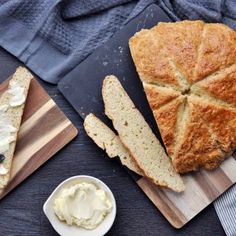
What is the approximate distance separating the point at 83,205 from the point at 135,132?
0.60 m

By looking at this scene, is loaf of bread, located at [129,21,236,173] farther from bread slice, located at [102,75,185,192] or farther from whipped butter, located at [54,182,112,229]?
whipped butter, located at [54,182,112,229]

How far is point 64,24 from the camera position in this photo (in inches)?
159

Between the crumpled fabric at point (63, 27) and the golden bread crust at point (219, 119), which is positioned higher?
the crumpled fabric at point (63, 27)

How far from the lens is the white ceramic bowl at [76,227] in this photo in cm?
382

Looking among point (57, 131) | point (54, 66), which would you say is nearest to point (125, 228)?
point (57, 131)

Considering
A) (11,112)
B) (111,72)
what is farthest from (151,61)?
(11,112)

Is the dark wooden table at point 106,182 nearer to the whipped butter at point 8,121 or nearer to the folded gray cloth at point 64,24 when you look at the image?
the whipped butter at point 8,121

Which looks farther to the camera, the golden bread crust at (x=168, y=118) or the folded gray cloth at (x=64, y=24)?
the folded gray cloth at (x=64, y=24)

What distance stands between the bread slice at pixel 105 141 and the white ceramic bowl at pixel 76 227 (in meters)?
0.21

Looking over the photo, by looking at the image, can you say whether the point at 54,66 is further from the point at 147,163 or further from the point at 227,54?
the point at 227,54

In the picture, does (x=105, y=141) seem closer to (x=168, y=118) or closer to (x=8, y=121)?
(x=168, y=118)

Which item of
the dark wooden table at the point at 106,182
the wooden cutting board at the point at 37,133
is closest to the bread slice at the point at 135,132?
the dark wooden table at the point at 106,182

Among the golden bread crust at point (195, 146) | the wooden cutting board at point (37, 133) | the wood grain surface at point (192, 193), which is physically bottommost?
the wood grain surface at point (192, 193)

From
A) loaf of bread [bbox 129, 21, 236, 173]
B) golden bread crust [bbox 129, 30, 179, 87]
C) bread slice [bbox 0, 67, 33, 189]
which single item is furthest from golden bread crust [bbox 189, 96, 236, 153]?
bread slice [bbox 0, 67, 33, 189]
